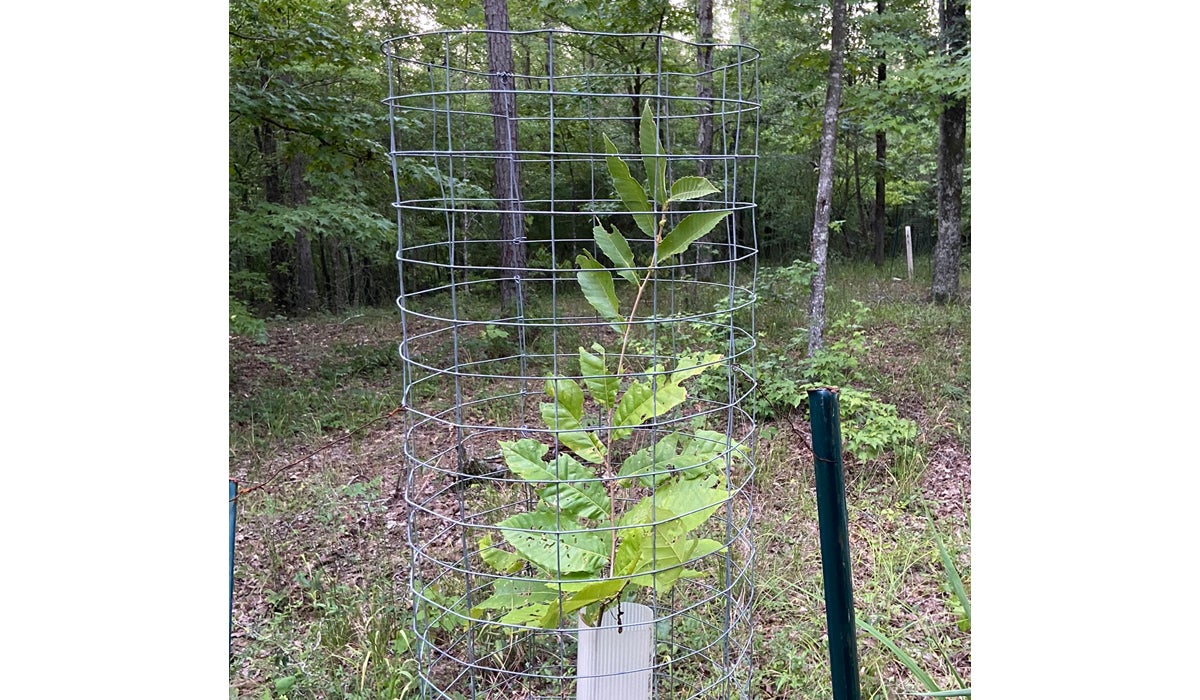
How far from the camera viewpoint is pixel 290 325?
8.90 metres

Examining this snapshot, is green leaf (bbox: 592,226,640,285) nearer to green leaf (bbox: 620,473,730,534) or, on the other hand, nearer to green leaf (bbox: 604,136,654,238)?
green leaf (bbox: 604,136,654,238)

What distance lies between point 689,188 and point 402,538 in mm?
2203

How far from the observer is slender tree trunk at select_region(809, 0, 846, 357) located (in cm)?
499

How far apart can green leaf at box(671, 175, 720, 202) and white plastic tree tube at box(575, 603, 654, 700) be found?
960 millimetres

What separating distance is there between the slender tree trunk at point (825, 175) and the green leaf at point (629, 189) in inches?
129

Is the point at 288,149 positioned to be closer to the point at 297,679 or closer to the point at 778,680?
the point at 297,679

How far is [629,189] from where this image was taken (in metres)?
1.88

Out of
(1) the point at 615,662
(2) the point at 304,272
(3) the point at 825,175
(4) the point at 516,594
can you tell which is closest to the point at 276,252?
(2) the point at 304,272

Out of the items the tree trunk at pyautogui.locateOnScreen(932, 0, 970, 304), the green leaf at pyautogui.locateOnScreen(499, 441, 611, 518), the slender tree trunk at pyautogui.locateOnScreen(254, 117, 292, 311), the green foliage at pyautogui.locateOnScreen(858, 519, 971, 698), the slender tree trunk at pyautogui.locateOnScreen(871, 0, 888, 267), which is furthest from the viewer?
the slender tree trunk at pyautogui.locateOnScreen(871, 0, 888, 267)

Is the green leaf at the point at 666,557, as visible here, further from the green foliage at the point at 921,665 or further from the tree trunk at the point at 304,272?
the tree trunk at the point at 304,272

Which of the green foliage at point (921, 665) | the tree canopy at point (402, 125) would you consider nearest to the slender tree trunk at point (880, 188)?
the tree canopy at point (402, 125)

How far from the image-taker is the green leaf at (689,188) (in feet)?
5.95

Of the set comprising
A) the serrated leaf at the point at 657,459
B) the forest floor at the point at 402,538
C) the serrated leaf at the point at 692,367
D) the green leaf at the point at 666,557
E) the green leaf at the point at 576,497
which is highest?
the serrated leaf at the point at 692,367

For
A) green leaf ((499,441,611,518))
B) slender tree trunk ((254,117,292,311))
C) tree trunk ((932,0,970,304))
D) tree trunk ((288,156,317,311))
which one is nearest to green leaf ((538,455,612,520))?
green leaf ((499,441,611,518))
